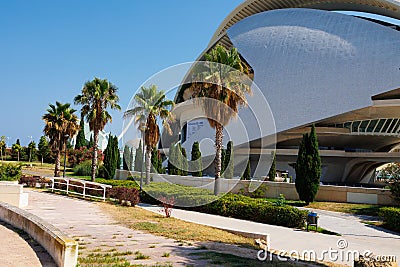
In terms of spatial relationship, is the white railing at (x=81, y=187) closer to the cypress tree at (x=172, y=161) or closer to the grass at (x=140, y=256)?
the cypress tree at (x=172, y=161)

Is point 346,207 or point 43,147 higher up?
point 43,147

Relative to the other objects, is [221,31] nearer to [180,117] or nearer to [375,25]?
[180,117]

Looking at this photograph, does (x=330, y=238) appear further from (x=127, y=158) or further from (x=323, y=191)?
(x=127, y=158)

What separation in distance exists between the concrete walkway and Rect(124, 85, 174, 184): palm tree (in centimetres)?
752

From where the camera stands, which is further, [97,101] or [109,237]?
[97,101]

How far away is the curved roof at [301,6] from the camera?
3823 cm

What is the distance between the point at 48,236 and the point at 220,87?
12742mm

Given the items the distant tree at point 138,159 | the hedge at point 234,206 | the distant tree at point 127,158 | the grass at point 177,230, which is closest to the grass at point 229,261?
the grass at point 177,230

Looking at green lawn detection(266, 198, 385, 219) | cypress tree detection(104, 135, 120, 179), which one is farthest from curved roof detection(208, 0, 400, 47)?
green lawn detection(266, 198, 385, 219)

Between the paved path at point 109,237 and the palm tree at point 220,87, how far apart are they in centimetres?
730

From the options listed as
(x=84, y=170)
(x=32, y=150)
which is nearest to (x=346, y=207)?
(x=84, y=170)

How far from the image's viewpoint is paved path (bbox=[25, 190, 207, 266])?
738cm

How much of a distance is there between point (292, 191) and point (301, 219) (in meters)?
9.07

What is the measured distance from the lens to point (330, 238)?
12.4m
